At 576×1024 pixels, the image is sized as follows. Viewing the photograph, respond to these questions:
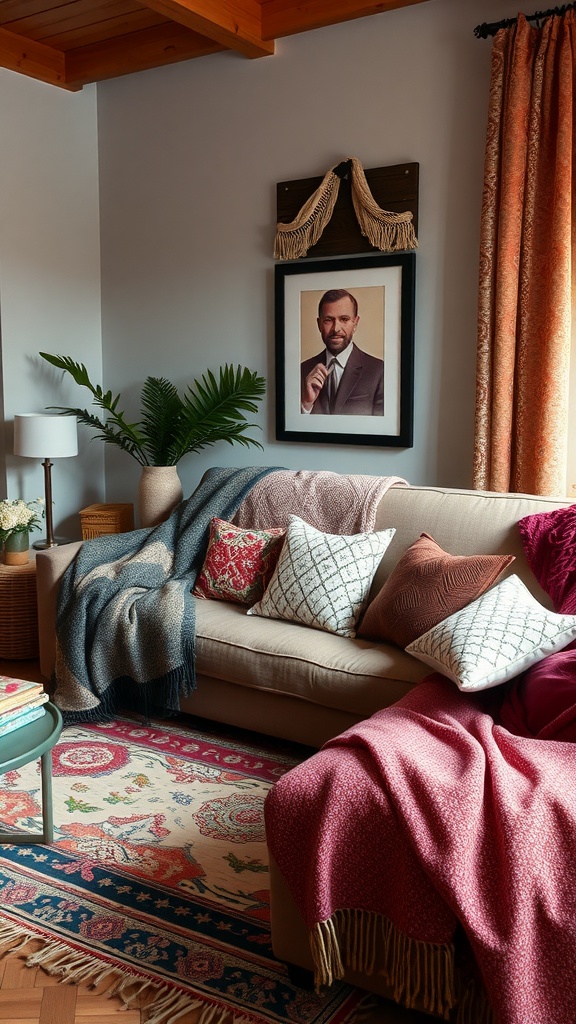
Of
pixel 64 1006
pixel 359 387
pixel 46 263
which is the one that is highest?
pixel 46 263

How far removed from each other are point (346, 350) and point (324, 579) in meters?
1.32

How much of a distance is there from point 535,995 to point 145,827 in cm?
130

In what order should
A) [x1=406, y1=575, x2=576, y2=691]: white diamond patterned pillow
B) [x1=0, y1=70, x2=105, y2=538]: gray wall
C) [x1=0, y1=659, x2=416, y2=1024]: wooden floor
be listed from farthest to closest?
1. [x1=0, y1=70, x2=105, y2=538]: gray wall
2. [x1=406, y1=575, x2=576, y2=691]: white diamond patterned pillow
3. [x1=0, y1=659, x2=416, y2=1024]: wooden floor

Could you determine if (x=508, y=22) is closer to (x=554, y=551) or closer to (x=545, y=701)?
(x=554, y=551)

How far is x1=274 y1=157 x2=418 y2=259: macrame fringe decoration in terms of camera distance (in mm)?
3707

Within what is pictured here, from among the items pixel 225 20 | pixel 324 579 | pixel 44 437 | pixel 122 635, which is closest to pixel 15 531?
pixel 44 437

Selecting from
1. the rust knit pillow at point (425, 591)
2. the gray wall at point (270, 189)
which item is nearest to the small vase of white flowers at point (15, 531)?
the gray wall at point (270, 189)

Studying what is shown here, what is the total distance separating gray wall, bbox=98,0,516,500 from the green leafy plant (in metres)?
0.12

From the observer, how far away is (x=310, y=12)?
3.78 metres

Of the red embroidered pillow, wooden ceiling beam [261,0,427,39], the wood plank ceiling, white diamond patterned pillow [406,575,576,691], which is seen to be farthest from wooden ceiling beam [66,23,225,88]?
white diamond patterned pillow [406,575,576,691]

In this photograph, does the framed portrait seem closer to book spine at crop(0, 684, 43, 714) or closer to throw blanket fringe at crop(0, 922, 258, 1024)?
book spine at crop(0, 684, 43, 714)

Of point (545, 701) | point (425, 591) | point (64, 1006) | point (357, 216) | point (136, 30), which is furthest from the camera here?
point (136, 30)

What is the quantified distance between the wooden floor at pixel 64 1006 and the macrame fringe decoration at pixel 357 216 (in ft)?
9.24

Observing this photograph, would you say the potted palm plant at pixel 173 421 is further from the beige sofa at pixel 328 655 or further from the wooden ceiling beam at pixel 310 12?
the wooden ceiling beam at pixel 310 12
